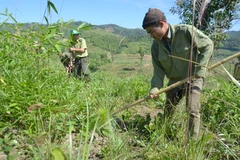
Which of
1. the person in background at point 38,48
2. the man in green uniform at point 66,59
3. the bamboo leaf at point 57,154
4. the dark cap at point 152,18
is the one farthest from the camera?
the man in green uniform at point 66,59

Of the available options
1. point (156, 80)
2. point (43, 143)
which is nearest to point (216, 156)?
point (156, 80)

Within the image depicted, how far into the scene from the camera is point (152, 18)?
2.59 metres

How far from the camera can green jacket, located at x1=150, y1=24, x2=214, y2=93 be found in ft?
9.09

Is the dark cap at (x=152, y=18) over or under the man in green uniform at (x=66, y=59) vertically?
over

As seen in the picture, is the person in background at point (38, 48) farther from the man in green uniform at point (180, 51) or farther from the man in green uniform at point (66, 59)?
the man in green uniform at point (180, 51)

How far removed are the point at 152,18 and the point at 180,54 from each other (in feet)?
1.87

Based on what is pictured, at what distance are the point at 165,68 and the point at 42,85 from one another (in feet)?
4.79

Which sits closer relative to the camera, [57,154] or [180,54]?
[57,154]

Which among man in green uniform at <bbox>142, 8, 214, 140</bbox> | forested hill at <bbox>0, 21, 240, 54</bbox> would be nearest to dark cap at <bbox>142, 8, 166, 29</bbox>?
man in green uniform at <bbox>142, 8, 214, 140</bbox>

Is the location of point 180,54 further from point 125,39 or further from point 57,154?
point 57,154

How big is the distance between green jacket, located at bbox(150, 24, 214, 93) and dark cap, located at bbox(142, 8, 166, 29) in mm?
285

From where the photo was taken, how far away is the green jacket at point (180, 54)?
109 inches

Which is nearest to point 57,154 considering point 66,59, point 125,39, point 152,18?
point 152,18

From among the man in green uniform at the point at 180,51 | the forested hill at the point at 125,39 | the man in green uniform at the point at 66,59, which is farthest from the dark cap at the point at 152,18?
the man in green uniform at the point at 66,59
